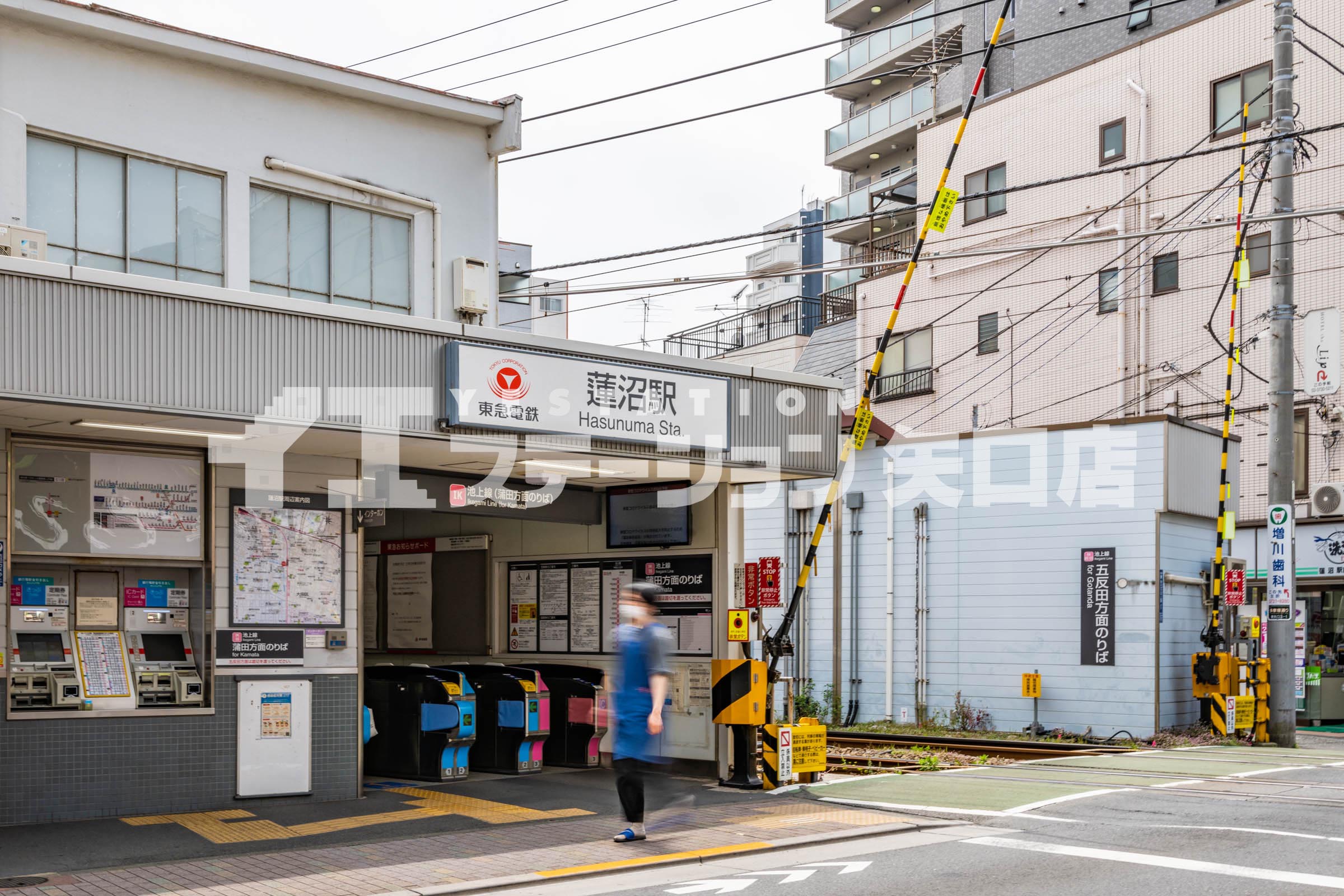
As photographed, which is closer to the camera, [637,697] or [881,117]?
[637,697]

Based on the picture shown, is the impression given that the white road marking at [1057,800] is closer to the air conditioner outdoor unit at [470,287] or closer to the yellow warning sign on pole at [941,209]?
the yellow warning sign on pole at [941,209]

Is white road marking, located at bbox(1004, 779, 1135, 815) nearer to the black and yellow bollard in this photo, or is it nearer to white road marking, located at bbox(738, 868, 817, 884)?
the black and yellow bollard

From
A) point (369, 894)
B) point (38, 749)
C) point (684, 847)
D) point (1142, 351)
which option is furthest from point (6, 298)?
point (1142, 351)

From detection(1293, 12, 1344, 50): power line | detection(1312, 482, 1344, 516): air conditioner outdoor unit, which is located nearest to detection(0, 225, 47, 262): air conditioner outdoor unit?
detection(1312, 482, 1344, 516): air conditioner outdoor unit

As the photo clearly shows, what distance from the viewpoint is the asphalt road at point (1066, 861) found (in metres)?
8.23

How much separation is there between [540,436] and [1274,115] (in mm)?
12611

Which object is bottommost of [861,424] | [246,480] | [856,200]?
[246,480]

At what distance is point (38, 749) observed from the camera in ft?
33.3

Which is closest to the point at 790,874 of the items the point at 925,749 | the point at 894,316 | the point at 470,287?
the point at 894,316

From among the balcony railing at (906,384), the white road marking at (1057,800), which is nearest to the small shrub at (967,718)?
the white road marking at (1057,800)

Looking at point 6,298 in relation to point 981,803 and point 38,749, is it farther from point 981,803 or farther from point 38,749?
point 981,803

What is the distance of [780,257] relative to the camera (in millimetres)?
50562

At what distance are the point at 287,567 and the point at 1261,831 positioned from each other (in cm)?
802

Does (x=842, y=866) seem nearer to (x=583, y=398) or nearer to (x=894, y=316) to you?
(x=583, y=398)
